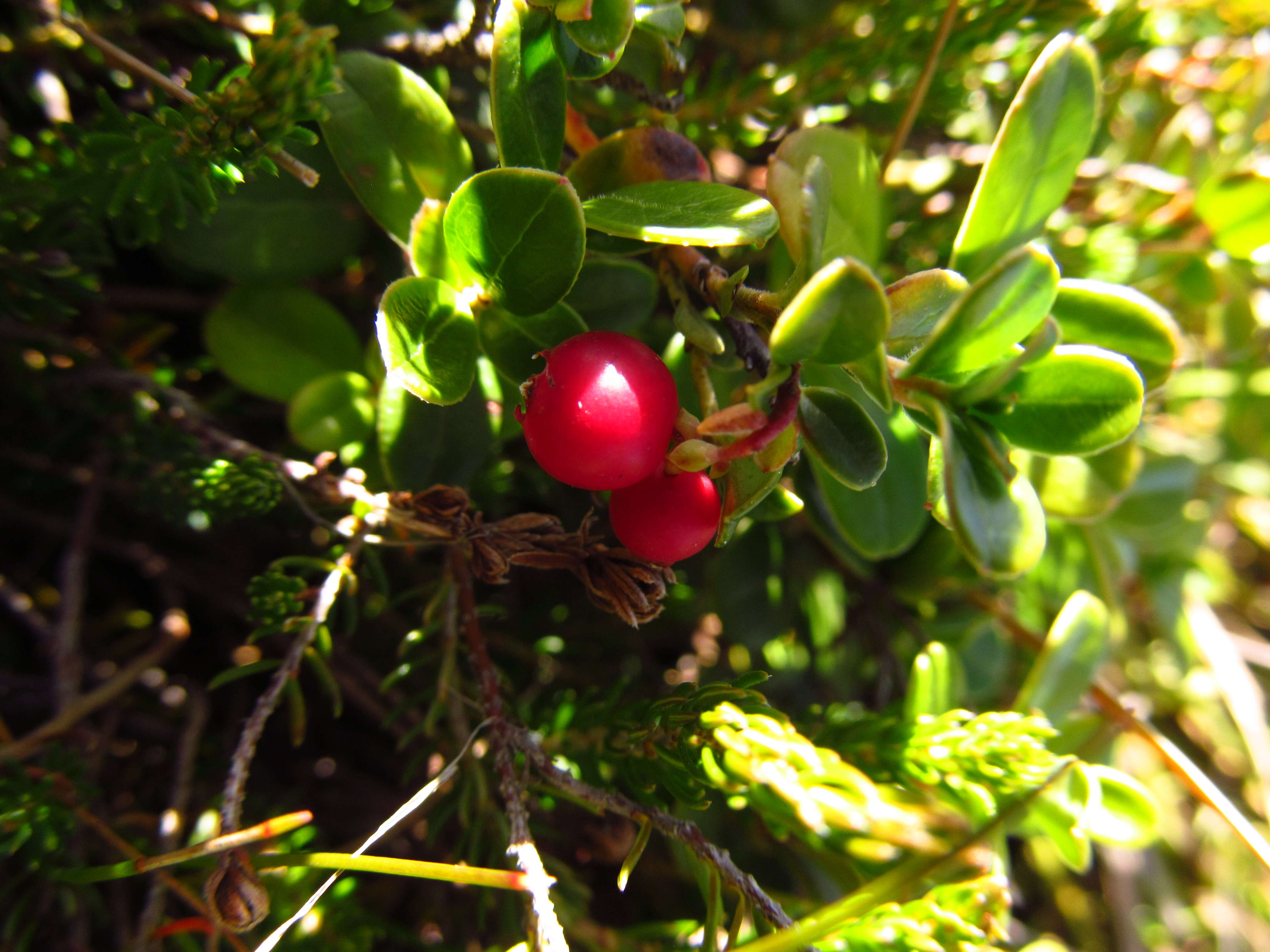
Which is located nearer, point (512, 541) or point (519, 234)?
point (519, 234)

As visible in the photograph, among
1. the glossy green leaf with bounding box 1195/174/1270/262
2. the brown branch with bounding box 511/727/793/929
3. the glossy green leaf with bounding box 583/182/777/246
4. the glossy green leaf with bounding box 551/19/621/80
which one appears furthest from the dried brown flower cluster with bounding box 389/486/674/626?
the glossy green leaf with bounding box 1195/174/1270/262

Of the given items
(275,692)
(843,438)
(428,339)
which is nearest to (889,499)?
(843,438)

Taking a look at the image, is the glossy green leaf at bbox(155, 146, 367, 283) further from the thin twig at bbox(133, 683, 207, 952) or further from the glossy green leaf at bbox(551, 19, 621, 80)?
the thin twig at bbox(133, 683, 207, 952)

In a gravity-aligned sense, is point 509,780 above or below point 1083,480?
above

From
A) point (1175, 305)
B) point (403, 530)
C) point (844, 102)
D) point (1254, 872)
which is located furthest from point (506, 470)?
point (1254, 872)

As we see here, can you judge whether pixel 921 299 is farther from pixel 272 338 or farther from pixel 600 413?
pixel 272 338

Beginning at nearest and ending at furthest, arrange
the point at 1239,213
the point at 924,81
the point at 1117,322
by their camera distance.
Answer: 1. the point at 1117,322
2. the point at 924,81
3. the point at 1239,213

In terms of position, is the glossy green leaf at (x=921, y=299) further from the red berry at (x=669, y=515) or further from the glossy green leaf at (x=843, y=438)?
the red berry at (x=669, y=515)
